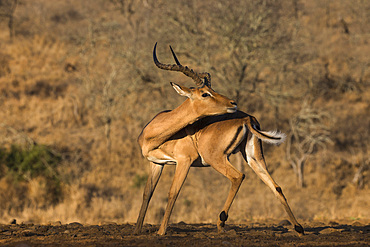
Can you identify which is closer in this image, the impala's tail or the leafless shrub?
the impala's tail

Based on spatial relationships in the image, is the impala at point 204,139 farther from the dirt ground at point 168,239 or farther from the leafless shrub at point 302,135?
the leafless shrub at point 302,135

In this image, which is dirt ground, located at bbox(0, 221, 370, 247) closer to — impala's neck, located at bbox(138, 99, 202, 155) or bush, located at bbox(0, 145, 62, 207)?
impala's neck, located at bbox(138, 99, 202, 155)

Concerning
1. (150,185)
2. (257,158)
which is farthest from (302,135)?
(150,185)

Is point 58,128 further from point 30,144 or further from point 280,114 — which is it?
point 280,114

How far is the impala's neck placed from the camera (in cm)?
759

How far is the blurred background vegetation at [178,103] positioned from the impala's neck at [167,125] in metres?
5.36

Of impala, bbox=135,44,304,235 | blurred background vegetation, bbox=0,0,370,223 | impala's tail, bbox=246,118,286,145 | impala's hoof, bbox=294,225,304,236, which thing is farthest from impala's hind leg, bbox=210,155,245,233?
blurred background vegetation, bbox=0,0,370,223

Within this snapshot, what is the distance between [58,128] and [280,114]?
13.0 m

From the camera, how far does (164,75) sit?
72.9ft

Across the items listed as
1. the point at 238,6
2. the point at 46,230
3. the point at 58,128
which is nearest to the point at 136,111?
the point at 58,128

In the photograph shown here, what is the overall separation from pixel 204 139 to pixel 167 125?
25.4 inches

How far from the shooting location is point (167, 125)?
25.3 ft

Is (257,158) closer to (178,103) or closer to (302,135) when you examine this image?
(178,103)

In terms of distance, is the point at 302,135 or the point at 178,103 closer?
the point at 178,103
